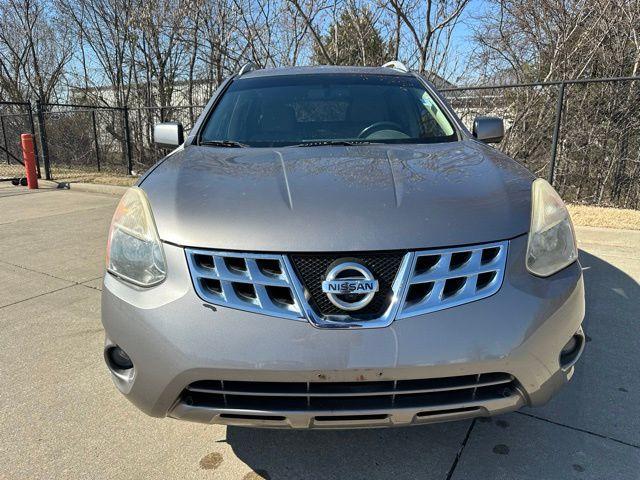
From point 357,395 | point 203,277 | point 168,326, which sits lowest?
point 357,395

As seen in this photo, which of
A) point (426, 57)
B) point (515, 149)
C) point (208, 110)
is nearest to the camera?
point (208, 110)

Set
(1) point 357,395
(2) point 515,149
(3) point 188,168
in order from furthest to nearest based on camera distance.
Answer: (2) point 515,149 < (3) point 188,168 < (1) point 357,395

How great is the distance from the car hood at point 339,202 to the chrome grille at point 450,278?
0.04m

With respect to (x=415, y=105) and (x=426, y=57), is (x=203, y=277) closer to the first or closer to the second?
(x=415, y=105)

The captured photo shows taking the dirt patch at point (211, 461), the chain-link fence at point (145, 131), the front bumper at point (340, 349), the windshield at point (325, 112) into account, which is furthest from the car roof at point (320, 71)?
the chain-link fence at point (145, 131)

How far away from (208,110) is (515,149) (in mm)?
6997

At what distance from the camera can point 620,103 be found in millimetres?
7566

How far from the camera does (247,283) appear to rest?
1.58 metres

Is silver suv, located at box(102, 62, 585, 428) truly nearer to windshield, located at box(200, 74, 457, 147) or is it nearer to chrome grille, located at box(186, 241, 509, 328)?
chrome grille, located at box(186, 241, 509, 328)

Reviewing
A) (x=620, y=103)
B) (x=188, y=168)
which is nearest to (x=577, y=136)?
(x=620, y=103)

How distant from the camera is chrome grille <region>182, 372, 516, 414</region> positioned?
1.57 m

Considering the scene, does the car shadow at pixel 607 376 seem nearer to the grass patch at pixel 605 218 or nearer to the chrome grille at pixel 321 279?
the chrome grille at pixel 321 279

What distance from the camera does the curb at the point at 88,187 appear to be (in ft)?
30.1

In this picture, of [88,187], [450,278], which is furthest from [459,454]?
[88,187]
